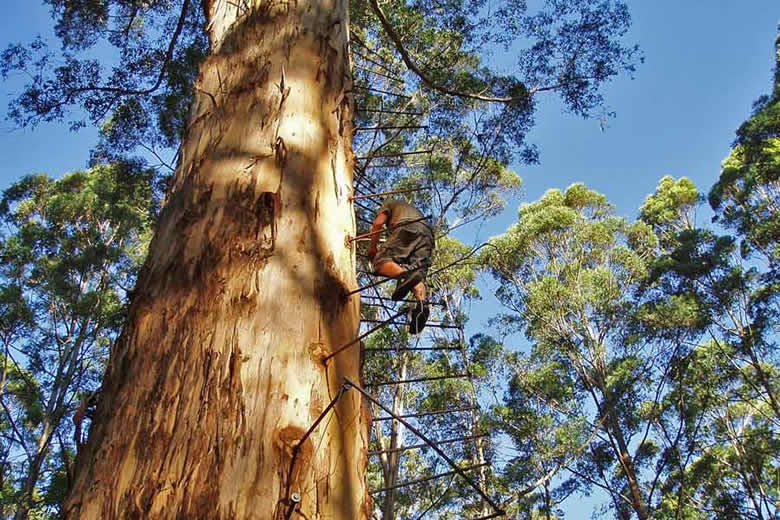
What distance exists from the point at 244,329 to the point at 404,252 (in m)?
1.29

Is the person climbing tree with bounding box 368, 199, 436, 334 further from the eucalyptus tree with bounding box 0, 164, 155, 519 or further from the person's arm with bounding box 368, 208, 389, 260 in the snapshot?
the eucalyptus tree with bounding box 0, 164, 155, 519

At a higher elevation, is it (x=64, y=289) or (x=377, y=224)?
→ (x=64, y=289)

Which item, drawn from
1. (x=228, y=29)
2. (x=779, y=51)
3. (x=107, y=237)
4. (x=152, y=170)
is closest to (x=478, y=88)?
(x=152, y=170)

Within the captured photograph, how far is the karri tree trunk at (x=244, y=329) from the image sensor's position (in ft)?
3.79

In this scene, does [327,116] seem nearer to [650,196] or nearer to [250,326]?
[250,326]

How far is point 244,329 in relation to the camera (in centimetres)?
136

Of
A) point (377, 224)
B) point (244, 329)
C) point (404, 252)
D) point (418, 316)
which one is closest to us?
point (244, 329)

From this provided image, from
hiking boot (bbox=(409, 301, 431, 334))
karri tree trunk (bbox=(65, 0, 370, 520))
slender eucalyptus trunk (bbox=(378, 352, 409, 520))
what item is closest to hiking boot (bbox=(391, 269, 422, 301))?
hiking boot (bbox=(409, 301, 431, 334))

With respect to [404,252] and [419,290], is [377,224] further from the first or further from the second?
[419,290]

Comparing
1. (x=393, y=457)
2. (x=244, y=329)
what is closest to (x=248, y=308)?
(x=244, y=329)

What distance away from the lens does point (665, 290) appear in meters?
12.5

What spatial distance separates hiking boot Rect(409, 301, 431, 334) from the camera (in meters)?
2.19

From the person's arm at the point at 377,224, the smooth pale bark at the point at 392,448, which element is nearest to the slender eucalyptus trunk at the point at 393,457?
the smooth pale bark at the point at 392,448

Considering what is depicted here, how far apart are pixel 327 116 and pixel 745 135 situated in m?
13.9
